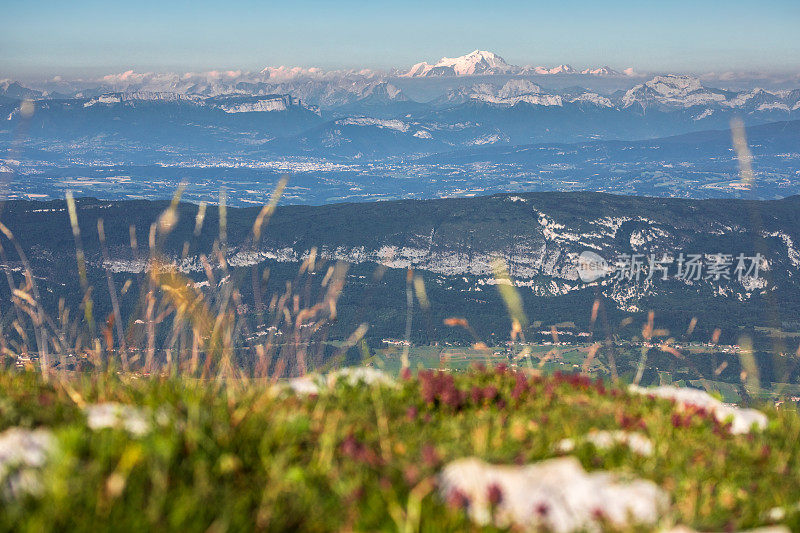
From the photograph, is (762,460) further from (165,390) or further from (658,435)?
(165,390)

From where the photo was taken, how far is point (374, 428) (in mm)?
6805

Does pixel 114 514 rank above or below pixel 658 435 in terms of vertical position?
above

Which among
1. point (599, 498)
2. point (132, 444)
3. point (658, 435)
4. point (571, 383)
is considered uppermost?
point (132, 444)

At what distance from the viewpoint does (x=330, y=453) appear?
18.0 ft

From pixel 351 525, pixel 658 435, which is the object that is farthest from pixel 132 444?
pixel 658 435

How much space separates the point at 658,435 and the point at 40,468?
18.8ft

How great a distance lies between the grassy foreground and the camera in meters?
4.34

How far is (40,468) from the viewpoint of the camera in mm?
4652

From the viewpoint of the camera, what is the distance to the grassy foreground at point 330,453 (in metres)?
4.34

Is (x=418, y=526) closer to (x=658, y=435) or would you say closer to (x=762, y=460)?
(x=658, y=435)

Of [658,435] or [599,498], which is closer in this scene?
[599,498]

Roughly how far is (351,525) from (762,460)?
205 inches

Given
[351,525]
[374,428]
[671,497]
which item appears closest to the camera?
[351,525]

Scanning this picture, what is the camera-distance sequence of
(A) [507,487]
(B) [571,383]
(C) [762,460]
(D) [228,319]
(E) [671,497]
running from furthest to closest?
1. (B) [571,383]
2. (D) [228,319]
3. (C) [762,460]
4. (E) [671,497]
5. (A) [507,487]
